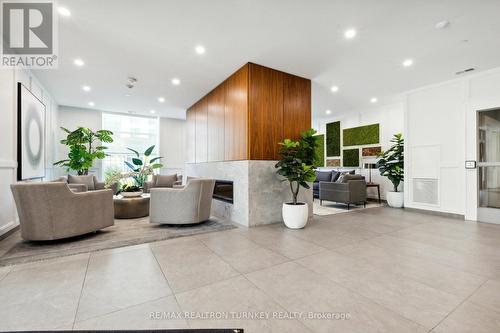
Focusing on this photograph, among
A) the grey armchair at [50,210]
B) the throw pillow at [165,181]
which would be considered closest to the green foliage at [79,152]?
the throw pillow at [165,181]

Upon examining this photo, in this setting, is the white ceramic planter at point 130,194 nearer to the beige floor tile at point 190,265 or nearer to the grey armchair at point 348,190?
the beige floor tile at point 190,265

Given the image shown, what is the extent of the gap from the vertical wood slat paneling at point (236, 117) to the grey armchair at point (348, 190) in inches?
125

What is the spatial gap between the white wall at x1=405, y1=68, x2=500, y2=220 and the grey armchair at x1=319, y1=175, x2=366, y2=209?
3.50 ft

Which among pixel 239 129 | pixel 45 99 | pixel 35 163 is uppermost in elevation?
pixel 45 99

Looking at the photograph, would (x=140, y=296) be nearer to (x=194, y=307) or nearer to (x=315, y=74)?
(x=194, y=307)

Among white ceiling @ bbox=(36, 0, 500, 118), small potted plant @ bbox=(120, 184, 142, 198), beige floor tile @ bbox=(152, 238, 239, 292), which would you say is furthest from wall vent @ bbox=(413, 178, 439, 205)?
small potted plant @ bbox=(120, 184, 142, 198)

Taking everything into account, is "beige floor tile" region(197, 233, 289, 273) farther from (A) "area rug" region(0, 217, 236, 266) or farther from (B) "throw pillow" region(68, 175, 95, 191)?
(B) "throw pillow" region(68, 175, 95, 191)

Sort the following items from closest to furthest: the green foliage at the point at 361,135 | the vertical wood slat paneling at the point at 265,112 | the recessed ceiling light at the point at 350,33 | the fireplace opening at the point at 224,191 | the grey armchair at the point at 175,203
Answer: the recessed ceiling light at the point at 350,33, the grey armchair at the point at 175,203, the vertical wood slat paneling at the point at 265,112, the fireplace opening at the point at 224,191, the green foliage at the point at 361,135

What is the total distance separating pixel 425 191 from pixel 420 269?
3.89 meters

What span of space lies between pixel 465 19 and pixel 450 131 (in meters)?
2.83

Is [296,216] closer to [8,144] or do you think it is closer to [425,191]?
[425,191]

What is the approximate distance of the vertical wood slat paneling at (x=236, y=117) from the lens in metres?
4.26

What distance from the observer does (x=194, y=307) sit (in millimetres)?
1722

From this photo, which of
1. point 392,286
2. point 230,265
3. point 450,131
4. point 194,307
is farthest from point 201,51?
point 450,131
